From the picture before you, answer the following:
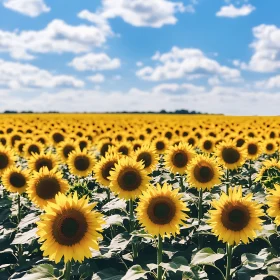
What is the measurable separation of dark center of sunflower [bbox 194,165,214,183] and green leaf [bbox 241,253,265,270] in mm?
2274

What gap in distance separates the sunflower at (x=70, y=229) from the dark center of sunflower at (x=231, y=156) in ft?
19.2

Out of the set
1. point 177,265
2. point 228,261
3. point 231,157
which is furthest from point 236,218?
point 231,157

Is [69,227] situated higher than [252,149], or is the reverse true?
[252,149]

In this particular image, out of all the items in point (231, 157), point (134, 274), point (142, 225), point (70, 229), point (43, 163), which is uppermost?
point (231, 157)

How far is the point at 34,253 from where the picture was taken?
752 centimetres

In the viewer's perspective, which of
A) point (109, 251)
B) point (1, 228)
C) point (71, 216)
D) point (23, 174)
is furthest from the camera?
point (23, 174)

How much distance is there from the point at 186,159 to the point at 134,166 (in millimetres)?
2322

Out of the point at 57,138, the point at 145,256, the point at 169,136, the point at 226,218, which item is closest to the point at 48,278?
the point at 145,256

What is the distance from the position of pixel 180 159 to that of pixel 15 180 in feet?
9.83

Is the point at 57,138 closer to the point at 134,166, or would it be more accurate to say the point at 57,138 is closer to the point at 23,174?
the point at 23,174

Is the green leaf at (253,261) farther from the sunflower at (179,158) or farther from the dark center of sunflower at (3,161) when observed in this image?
the dark center of sunflower at (3,161)

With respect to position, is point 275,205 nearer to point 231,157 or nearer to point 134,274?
point 134,274

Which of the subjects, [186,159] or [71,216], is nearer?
[71,216]

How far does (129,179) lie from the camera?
6484 mm
